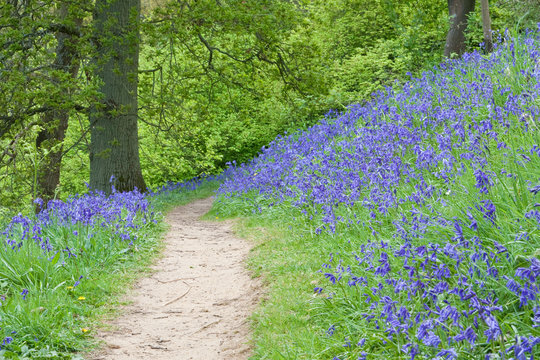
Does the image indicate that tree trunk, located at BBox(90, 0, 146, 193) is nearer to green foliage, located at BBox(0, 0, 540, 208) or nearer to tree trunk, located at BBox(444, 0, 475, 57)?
green foliage, located at BBox(0, 0, 540, 208)

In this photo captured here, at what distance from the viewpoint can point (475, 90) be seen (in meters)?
6.94

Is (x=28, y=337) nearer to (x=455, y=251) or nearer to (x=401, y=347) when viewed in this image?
(x=401, y=347)

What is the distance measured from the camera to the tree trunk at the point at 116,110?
11.3 meters

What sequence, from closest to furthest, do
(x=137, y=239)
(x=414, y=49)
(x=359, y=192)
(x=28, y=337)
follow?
(x=28, y=337) → (x=359, y=192) → (x=137, y=239) → (x=414, y=49)

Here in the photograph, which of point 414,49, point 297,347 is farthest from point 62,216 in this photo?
point 414,49

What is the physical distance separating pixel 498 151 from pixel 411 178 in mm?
997

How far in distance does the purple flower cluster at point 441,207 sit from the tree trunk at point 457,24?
10.9 feet

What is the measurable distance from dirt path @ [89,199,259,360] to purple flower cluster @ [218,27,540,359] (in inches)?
42.3

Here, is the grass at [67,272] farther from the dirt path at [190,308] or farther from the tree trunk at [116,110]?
the tree trunk at [116,110]

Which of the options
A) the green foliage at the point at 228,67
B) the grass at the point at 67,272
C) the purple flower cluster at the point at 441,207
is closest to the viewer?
the purple flower cluster at the point at 441,207

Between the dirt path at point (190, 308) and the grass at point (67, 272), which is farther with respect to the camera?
the dirt path at point (190, 308)

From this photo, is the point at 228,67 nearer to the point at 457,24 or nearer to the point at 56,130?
the point at 56,130

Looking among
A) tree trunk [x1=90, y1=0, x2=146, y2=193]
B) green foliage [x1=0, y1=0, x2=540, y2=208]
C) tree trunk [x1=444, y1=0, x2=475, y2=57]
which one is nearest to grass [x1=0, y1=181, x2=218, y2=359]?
green foliage [x1=0, y1=0, x2=540, y2=208]

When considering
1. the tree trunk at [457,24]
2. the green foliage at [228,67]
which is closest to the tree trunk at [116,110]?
the green foliage at [228,67]
